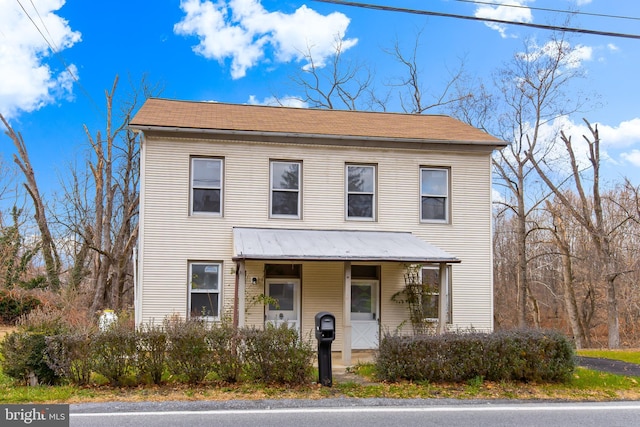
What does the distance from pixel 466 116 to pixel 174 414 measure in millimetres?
22785

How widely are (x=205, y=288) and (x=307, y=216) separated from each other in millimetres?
3183

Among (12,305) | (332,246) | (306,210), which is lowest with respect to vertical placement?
(12,305)

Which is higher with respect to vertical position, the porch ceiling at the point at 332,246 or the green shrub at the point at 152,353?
the porch ceiling at the point at 332,246

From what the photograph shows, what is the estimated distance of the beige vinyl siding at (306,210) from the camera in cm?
1299

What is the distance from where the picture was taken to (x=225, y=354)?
8.63 metres

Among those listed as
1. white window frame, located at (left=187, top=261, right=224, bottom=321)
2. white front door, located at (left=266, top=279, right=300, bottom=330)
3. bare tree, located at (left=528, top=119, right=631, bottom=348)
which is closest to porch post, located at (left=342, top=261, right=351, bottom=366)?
white front door, located at (left=266, top=279, right=300, bottom=330)

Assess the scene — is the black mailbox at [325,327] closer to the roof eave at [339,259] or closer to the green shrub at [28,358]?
the roof eave at [339,259]

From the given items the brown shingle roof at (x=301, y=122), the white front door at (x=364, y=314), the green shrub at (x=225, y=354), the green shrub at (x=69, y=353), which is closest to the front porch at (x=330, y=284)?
the white front door at (x=364, y=314)

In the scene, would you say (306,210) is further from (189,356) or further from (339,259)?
(189,356)

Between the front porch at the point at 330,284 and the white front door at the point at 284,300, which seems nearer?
the front porch at the point at 330,284

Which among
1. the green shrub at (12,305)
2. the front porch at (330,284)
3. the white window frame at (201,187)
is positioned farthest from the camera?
the green shrub at (12,305)

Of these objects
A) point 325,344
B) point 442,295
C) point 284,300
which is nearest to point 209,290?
point 284,300

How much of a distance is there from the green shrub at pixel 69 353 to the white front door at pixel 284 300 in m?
5.39

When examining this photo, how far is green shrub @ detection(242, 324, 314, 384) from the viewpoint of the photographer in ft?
28.2
